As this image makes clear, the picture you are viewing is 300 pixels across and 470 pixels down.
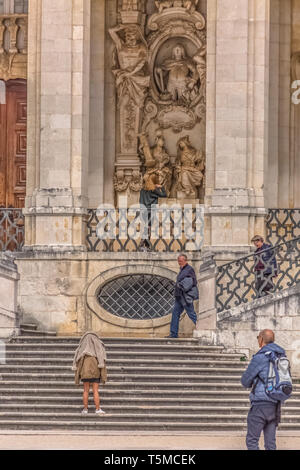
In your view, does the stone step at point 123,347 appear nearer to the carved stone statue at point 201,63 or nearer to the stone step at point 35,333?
the stone step at point 35,333

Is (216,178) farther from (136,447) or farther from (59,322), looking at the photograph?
(136,447)

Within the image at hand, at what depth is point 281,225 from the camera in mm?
34188

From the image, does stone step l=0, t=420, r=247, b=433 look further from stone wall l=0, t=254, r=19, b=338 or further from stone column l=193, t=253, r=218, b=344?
stone wall l=0, t=254, r=19, b=338

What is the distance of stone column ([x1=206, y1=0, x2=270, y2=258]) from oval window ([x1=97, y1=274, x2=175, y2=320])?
1663mm

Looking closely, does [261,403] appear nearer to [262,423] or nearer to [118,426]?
[262,423]

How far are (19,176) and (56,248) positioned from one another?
447 cm

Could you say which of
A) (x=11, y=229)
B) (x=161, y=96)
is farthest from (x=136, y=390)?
(x=161, y=96)

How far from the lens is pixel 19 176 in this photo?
→ 3759 centimetres

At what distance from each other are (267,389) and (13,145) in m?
17.0

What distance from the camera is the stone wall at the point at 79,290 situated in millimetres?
33219

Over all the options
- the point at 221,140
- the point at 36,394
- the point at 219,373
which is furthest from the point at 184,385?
the point at 221,140

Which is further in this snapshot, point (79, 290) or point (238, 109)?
point (238, 109)

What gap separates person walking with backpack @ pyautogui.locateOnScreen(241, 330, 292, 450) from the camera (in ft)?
72.6

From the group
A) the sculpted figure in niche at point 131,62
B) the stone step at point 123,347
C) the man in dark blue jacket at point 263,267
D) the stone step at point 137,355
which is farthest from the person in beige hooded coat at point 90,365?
the sculpted figure in niche at point 131,62
